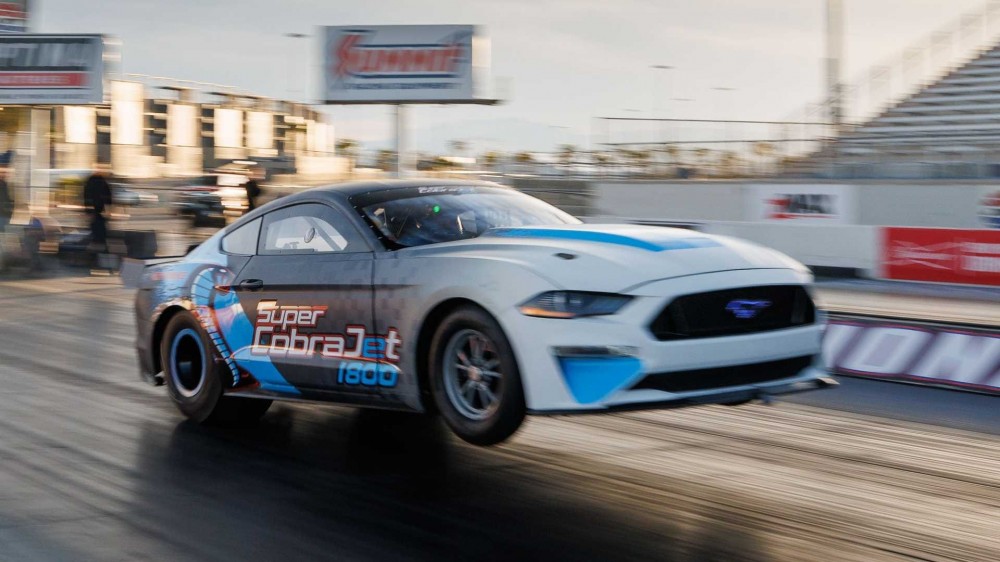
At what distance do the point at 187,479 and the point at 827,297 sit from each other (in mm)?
13275

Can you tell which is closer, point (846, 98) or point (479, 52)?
point (846, 98)

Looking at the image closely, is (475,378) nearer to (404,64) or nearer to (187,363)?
(187,363)

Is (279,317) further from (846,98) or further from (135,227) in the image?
(846,98)

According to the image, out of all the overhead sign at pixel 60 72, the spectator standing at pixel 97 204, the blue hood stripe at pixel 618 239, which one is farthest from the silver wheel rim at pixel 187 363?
the overhead sign at pixel 60 72

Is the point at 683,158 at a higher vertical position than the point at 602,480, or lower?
higher

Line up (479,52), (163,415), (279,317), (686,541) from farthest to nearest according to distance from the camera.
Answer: (479,52) → (163,415) → (279,317) → (686,541)

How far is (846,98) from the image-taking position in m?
31.0

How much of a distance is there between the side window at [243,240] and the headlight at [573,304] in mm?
2361

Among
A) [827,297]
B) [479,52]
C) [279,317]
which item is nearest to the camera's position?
[279,317]

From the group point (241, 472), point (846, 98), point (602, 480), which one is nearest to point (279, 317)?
point (241, 472)

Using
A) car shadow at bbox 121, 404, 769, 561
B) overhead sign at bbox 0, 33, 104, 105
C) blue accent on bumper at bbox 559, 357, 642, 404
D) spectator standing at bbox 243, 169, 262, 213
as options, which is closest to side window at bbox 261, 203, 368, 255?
car shadow at bbox 121, 404, 769, 561

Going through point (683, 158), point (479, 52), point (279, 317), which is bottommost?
point (279, 317)

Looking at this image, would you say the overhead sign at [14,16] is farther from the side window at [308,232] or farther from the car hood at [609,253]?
the car hood at [609,253]

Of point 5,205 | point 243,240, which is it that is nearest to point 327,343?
point 243,240
